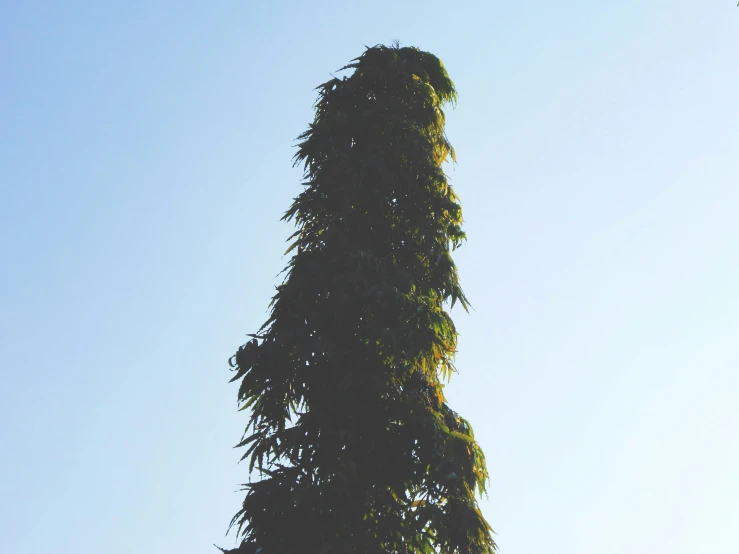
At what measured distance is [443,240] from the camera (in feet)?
45.0

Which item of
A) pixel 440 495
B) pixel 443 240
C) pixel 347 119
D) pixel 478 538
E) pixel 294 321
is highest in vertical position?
pixel 347 119

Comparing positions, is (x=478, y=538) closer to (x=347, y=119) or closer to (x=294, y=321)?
(x=294, y=321)

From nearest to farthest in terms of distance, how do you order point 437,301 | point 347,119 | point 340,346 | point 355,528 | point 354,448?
point 355,528 → point 354,448 → point 340,346 → point 437,301 → point 347,119

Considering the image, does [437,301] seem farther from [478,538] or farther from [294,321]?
[478,538]

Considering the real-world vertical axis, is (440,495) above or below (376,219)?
below

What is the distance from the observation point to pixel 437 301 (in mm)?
13336

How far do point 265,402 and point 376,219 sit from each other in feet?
12.8

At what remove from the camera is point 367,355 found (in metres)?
12.2

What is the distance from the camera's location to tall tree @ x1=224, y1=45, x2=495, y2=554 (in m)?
10.7

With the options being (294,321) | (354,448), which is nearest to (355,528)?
(354,448)

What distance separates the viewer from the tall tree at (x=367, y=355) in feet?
35.2

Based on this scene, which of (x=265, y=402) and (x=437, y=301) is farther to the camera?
(x=437, y=301)

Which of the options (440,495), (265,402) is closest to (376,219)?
(265,402)

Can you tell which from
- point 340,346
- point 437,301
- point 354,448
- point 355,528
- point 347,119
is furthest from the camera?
point 347,119
